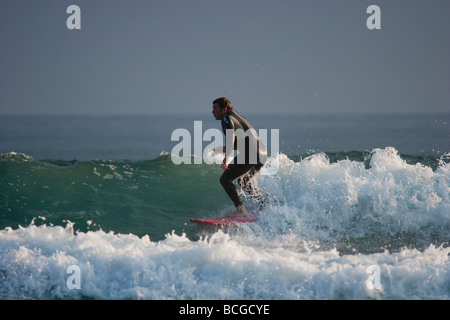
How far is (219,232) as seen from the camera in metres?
6.52

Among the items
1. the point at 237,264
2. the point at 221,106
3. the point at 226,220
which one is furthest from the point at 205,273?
the point at 221,106

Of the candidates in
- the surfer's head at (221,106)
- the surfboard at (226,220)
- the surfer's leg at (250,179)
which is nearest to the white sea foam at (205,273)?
the surfboard at (226,220)

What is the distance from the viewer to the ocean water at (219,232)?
5.29 m

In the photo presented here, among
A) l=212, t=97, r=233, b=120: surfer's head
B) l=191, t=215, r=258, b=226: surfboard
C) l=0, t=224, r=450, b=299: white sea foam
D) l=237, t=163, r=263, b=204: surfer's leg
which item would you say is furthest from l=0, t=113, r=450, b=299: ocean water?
l=212, t=97, r=233, b=120: surfer's head

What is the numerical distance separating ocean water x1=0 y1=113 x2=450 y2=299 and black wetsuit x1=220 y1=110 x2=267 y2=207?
0.59 m

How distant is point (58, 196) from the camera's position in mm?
9352

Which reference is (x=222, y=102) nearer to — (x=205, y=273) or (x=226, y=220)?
(x=226, y=220)

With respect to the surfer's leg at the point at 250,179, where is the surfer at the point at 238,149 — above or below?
above

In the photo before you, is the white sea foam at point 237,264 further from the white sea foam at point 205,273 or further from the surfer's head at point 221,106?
the surfer's head at point 221,106

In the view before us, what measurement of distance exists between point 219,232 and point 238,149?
5.32 feet

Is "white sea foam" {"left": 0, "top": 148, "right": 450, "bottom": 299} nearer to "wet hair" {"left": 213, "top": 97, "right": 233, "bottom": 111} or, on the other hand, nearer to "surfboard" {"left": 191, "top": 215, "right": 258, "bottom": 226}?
"surfboard" {"left": 191, "top": 215, "right": 258, "bottom": 226}
